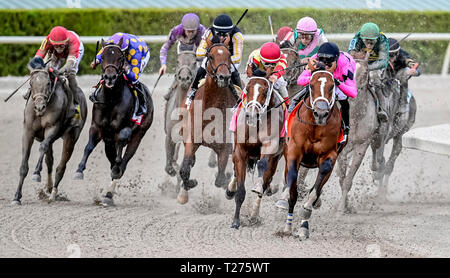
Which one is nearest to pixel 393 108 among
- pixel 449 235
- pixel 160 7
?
pixel 449 235

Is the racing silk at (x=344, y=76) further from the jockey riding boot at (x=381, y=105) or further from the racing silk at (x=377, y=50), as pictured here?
the jockey riding boot at (x=381, y=105)

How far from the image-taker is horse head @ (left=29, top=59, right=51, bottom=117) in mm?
9633

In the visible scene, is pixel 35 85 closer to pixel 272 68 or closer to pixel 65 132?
pixel 65 132

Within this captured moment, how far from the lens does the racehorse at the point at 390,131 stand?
11.0m

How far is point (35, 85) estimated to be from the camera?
9680 mm

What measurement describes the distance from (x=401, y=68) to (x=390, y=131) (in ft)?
2.70

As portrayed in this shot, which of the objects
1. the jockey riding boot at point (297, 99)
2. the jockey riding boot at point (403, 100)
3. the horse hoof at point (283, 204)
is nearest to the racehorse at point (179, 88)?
the jockey riding boot at point (297, 99)

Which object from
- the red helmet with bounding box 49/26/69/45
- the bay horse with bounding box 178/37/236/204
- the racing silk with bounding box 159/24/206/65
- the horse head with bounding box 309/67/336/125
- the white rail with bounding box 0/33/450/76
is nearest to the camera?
the horse head with bounding box 309/67/336/125

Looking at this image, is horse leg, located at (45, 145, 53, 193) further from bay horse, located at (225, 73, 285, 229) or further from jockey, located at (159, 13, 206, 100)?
bay horse, located at (225, 73, 285, 229)

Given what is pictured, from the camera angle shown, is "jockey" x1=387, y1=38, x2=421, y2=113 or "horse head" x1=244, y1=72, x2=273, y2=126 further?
"jockey" x1=387, y1=38, x2=421, y2=113

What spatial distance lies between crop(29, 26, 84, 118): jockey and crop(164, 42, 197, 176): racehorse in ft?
3.60

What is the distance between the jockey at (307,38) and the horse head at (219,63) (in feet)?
4.94

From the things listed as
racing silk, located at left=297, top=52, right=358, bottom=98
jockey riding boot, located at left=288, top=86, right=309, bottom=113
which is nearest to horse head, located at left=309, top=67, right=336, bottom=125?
racing silk, located at left=297, top=52, right=358, bottom=98

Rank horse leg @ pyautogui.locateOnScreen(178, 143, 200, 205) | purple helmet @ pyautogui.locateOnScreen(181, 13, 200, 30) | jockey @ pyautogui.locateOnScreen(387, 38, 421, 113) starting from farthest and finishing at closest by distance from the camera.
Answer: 1. jockey @ pyautogui.locateOnScreen(387, 38, 421, 113)
2. purple helmet @ pyautogui.locateOnScreen(181, 13, 200, 30)
3. horse leg @ pyautogui.locateOnScreen(178, 143, 200, 205)
